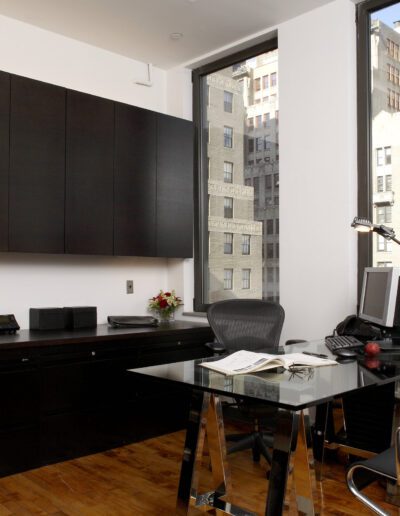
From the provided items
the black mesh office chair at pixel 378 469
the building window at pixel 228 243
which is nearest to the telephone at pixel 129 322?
the building window at pixel 228 243

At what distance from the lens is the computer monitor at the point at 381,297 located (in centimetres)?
290

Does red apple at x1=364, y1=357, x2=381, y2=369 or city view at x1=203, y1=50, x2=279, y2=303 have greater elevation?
city view at x1=203, y1=50, x2=279, y2=303

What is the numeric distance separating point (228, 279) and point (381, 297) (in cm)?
181

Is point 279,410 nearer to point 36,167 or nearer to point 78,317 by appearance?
point 78,317

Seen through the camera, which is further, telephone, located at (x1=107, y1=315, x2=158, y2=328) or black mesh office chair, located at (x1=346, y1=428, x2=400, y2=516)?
telephone, located at (x1=107, y1=315, x2=158, y2=328)

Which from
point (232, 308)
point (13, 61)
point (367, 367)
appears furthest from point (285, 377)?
point (13, 61)

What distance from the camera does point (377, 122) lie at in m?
3.70

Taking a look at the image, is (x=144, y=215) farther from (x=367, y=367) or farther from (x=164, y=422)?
(x=367, y=367)

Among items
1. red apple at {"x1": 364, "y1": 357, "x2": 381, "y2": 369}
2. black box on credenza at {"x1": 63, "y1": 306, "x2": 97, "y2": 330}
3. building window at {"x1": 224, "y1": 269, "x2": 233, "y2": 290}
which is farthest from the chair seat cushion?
building window at {"x1": 224, "y1": 269, "x2": 233, "y2": 290}

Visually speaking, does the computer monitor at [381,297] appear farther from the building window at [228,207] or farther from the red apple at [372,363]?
the building window at [228,207]

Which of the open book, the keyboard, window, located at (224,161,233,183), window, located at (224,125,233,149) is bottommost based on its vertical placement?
the open book

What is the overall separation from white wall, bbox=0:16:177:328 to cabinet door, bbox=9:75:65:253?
380 mm

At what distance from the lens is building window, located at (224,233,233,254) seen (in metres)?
4.66

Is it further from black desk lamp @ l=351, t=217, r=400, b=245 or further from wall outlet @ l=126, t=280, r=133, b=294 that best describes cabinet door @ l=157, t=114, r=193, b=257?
black desk lamp @ l=351, t=217, r=400, b=245
